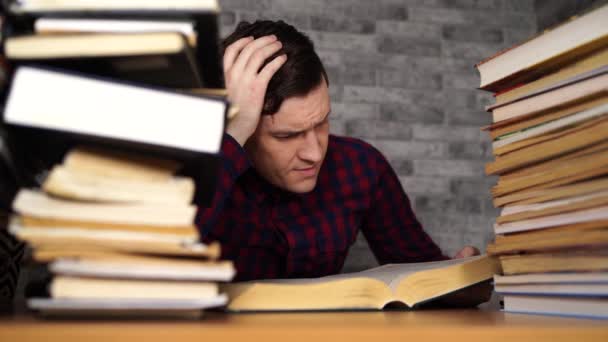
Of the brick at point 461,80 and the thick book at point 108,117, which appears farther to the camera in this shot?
the brick at point 461,80

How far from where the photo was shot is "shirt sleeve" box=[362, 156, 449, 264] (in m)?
1.48

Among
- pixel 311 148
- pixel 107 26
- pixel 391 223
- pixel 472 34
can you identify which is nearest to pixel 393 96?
pixel 472 34

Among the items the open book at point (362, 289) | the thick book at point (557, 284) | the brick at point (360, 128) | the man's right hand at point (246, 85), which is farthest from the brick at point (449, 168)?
the thick book at point (557, 284)

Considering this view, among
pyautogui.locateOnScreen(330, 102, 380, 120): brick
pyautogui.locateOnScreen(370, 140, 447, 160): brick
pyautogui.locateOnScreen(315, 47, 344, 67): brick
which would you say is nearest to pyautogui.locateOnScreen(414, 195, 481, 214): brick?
pyautogui.locateOnScreen(370, 140, 447, 160): brick

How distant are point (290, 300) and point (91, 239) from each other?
28cm

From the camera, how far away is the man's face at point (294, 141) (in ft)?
3.88

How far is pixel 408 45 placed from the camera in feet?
7.47

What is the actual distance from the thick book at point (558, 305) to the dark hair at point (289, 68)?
25.8 inches

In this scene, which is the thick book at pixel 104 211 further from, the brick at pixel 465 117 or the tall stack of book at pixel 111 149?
the brick at pixel 465 117

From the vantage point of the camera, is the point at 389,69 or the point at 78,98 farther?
the point at 389,69

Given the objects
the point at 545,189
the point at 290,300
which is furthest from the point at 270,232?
the point at 545,189

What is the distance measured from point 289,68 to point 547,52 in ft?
2.17

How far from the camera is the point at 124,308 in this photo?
17.8 inches

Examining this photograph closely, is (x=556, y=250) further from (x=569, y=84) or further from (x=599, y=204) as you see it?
(x=569, y=84)
